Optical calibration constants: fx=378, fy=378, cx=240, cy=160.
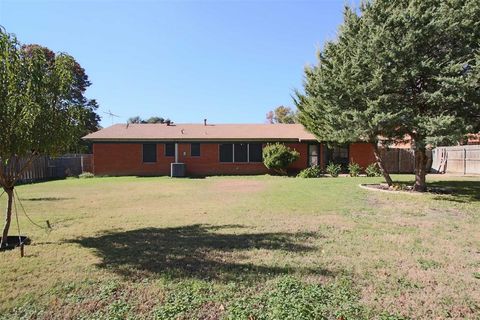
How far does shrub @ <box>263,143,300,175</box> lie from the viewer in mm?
23938

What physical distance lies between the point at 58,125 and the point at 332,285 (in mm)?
5842

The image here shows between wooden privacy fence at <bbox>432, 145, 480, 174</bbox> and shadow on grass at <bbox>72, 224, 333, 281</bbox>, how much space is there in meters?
21.9

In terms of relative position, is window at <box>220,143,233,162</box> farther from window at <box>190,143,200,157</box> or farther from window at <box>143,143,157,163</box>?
window at <box>143,143,157,163</box>

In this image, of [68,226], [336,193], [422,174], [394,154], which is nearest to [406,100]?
[422,174]

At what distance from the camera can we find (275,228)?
848 centimetres

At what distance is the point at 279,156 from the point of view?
23.9m

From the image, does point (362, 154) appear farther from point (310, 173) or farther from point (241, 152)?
point (241, 152)

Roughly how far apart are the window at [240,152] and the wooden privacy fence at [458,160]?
13862 mm

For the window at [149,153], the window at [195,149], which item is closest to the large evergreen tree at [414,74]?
the window at [195,149]

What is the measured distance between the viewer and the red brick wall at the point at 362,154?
87.5 feet

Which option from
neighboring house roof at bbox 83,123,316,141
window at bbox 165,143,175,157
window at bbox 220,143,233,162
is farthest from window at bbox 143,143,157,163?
window at bbox 220,143,233,162

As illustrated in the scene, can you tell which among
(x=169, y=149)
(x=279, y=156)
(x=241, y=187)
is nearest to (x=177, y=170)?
(x=169, y=149)

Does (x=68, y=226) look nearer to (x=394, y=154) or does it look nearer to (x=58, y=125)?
(x=58, y=125)

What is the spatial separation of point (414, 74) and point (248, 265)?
10052mm
